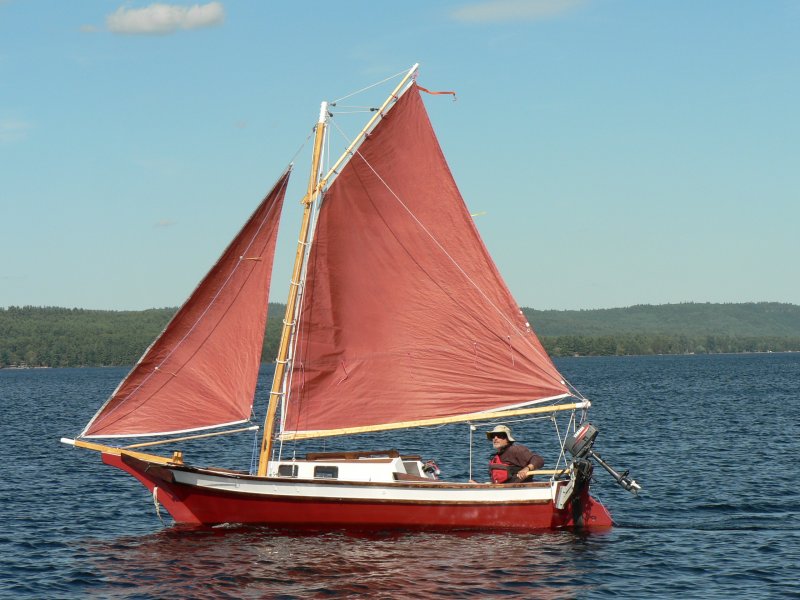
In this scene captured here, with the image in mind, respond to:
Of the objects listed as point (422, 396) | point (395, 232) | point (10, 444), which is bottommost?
point (10, 444)

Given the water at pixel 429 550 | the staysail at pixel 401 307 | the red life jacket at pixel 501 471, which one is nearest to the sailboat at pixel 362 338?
the staysail at pixel 401 307

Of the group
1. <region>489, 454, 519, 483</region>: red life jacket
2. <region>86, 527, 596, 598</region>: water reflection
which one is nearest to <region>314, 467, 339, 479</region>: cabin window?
<region>86, 527, 596, 598</region>: water reflection

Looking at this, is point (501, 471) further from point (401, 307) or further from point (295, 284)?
point (295, 284)

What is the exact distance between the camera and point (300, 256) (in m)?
31.0

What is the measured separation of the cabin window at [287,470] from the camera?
30500mm

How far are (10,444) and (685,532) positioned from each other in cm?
4314

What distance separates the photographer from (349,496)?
29.8 metres

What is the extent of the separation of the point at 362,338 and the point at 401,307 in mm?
1396

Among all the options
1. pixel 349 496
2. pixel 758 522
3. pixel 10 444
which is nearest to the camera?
pixel 349 496

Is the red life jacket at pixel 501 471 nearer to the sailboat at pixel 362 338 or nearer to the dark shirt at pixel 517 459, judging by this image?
the dark shirt at pixel 517 459

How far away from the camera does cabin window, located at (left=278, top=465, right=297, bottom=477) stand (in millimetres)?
30500

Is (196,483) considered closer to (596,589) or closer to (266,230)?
(266,230)

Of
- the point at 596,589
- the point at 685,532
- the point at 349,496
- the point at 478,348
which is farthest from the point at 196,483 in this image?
the point at 685,532

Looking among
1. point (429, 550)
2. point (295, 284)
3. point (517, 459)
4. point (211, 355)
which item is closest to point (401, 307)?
point (295, 284)
